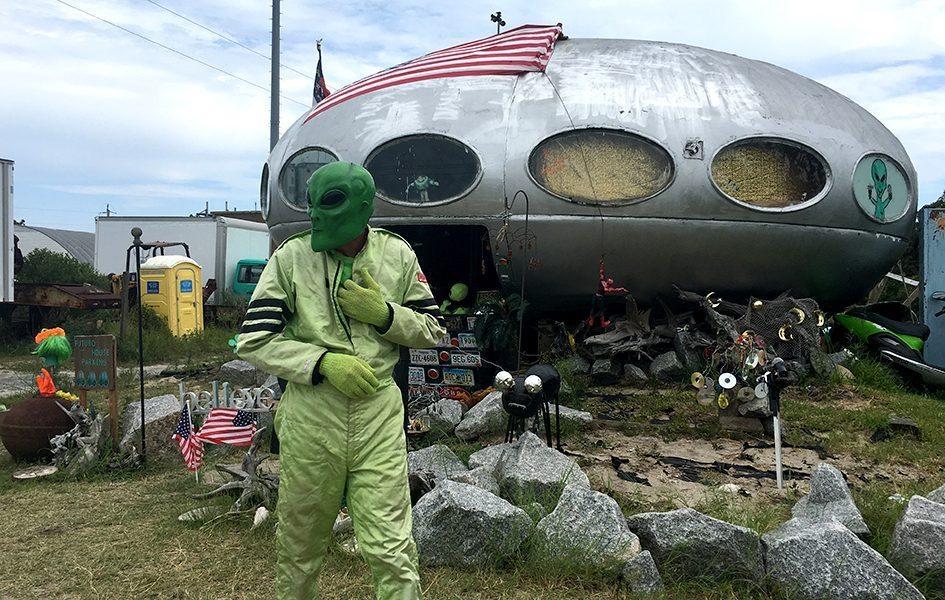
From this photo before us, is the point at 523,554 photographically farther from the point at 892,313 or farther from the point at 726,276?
the point at 892,313

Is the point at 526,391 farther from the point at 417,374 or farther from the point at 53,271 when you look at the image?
the point at 53,271

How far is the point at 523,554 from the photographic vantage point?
390 cm

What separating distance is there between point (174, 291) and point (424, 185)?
8653mm

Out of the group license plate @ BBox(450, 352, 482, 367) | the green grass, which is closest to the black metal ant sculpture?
the green grass

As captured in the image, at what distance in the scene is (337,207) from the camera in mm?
2967

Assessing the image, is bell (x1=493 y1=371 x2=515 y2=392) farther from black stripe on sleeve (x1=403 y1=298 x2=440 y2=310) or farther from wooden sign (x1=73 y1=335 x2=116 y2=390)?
wooden sign (x1=73 y1=335 x2=116 y2=390)

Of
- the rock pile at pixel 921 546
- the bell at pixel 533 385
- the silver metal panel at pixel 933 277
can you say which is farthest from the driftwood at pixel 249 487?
the silver metal panel at pixel 933 277

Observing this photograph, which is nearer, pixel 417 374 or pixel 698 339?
pixel 417 374

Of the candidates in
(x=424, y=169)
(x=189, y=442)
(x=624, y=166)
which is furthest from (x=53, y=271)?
(x=624, y=166)

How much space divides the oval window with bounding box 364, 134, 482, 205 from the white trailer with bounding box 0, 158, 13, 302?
8331mm

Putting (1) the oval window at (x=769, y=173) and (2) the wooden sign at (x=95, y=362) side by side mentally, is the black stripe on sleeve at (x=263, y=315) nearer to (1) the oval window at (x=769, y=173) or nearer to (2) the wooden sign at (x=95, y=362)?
(2) the wooden sign at (x=95, y=362)

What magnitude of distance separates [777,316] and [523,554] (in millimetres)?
5533

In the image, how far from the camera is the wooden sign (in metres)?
6.06

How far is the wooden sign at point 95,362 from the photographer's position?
6059 millimetres
